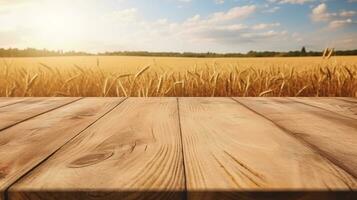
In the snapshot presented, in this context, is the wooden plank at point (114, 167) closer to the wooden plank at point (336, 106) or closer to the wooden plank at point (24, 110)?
the wooden plank at point (24, 110)

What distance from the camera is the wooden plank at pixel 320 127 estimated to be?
0.69 m

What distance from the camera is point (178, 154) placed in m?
0.68

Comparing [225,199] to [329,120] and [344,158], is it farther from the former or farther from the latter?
[329,120]

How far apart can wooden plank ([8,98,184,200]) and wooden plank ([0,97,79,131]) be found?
28 cm

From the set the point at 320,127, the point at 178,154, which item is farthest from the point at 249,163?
the point at 320,127

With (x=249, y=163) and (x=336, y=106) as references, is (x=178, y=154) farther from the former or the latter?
(x=336, y=106)

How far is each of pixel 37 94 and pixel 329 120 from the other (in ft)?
8.02

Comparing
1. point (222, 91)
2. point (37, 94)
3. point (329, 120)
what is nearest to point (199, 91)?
point (222, 91)

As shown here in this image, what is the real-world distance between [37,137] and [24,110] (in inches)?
19.6

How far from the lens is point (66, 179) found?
55cm

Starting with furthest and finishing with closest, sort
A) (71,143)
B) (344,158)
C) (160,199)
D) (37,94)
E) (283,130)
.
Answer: (37,94) < (283,130) < (71,143) < (344,158) < (160,199)

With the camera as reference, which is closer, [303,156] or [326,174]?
[326,174]

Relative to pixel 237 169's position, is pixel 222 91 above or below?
below

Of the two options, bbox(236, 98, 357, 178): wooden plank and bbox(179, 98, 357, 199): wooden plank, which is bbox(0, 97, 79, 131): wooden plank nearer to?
bbox(179, 98, 357, 199): wooden plank
